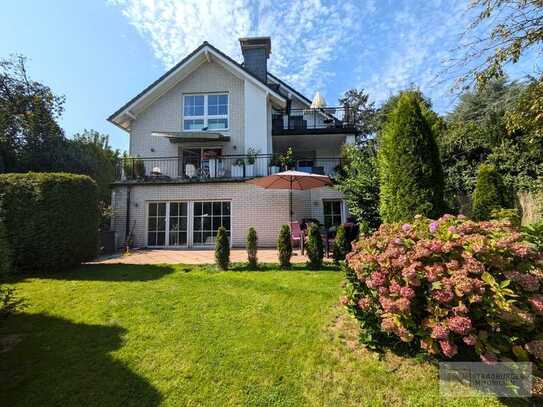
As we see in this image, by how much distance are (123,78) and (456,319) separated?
1403cm

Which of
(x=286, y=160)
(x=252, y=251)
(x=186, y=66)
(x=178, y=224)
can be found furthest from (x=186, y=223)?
(x=186, y=66)

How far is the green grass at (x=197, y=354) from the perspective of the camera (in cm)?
274

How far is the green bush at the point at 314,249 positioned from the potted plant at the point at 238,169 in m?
6.12

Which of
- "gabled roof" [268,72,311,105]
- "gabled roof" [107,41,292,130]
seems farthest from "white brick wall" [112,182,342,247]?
"gabled roof" [268,72,311,105]

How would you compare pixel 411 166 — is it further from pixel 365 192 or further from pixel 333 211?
pixel 333 211

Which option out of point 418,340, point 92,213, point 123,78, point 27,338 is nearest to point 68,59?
point 123,78

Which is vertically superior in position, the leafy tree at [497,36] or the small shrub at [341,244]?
Answer: the leafy tree at [497,36]

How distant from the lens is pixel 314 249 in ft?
23.0

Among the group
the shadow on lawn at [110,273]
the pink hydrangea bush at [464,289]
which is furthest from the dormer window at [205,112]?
the pink hydrangea bush at [464,289]

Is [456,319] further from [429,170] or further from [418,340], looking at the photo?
[429,170]

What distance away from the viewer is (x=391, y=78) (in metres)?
8.23

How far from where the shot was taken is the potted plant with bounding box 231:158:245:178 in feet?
41.1

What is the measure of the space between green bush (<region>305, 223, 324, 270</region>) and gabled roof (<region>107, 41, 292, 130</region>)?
8.93 m

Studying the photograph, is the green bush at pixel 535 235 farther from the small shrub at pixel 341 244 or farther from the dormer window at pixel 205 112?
the dormer window at pixel 205 112
